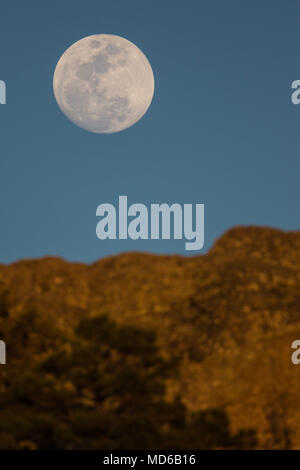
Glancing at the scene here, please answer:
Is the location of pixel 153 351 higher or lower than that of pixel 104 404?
higher

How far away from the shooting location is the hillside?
21.4 m

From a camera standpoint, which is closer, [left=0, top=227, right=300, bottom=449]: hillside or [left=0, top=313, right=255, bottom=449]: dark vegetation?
[left=0, top=313, right=255, bottom=449]: dark vegetation

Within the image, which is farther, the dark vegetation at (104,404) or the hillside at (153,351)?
the hillside at (153,351)

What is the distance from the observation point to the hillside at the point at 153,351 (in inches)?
842

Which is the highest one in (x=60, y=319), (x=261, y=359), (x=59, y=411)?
(x=60, y=319)

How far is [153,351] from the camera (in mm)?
22422

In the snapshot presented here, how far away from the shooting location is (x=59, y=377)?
22.2m

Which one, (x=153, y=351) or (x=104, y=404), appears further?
(x=153, y=351)

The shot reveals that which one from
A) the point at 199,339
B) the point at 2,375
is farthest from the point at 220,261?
the point at 2,375

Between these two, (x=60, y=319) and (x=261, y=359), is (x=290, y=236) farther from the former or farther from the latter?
(x=60, y=319)

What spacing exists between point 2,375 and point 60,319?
3050 millimetres
